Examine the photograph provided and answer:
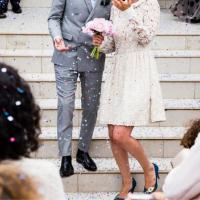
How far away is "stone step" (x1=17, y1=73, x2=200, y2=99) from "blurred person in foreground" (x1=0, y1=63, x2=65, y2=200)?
3724 millimetres

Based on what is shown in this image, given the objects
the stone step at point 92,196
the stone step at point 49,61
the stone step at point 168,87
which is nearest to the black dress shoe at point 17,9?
the stone step at point 49,61

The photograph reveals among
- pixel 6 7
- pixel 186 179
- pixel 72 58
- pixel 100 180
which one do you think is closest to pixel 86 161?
pixel 100 180

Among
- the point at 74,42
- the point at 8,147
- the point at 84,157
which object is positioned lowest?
the point at 84,157

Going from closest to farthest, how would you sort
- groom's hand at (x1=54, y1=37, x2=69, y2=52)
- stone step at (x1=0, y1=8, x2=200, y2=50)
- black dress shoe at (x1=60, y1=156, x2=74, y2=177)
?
1. groom's hand at (x1=54, y1=37, x2=69, y2=52)
2. black dress shoe at (x1=60, y1=156, x2=74, y2=177)
3. stone step at (x1=0, y1=8, x2=200, y2=50)

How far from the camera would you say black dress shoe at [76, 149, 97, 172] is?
4922 millimetres

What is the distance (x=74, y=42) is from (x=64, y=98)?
439 mm

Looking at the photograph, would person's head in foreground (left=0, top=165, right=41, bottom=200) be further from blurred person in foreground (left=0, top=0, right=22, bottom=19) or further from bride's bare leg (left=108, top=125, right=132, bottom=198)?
blurred person in foreground (left=0, top=0, right=22, bottom=19)

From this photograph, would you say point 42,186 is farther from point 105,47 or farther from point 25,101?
point 105,47

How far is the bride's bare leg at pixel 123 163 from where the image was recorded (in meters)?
4.49

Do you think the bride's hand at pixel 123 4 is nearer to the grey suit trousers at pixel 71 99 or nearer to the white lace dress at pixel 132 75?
the white lace dress at pixel 132 75

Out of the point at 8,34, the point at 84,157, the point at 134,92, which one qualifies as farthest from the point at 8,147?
the point at 8,34

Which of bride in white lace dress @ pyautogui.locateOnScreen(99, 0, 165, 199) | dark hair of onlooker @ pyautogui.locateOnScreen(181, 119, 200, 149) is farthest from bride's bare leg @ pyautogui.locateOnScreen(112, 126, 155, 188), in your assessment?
dark hair of onlooker @ pyautogui.locateOnScreen(181, 119, 200, 149)

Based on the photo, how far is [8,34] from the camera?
6.23 meters

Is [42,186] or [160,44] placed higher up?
[42,186]
